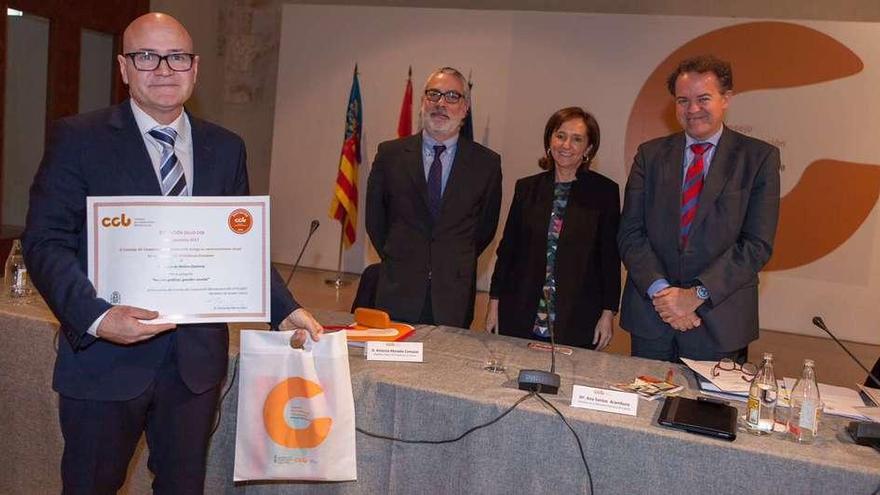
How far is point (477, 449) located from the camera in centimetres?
196

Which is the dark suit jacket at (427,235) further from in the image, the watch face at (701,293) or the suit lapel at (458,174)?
the watch face at (701,293)

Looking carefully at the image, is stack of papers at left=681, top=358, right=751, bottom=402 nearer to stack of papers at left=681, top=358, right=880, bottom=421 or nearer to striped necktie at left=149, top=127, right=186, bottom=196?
stack of papers at left=681, top=358, right=880, bottom=421

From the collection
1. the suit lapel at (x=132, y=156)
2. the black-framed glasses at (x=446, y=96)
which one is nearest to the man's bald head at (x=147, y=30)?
the suit lapel at (x=132, y=156)

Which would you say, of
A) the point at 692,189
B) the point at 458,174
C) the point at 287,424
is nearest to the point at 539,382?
the point at 287,424

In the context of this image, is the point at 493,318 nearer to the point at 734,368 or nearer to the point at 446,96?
the point at 446,96

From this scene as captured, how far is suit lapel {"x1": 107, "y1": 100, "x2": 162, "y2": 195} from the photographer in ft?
5.42

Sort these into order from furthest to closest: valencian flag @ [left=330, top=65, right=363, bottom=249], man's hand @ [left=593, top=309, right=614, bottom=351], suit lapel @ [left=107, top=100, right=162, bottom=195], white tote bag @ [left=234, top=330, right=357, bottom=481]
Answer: valencian flag @ [left=330, top=65, right=363, bottom=249] → man's hand @ [left=593, top=309, right=614, bottom=351] → white tote bag @ [left=234, top=330, right=357, bottom=481] → suit lapel @ [left=107, top=100, right=162, bottom=195]

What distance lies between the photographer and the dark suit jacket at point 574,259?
2977mm

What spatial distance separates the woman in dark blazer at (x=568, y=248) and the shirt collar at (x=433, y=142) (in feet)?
1.23

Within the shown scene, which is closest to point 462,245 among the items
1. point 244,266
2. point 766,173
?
point 766,173

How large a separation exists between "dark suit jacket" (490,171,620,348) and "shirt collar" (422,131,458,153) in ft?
1.27

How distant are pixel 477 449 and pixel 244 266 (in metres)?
0.75

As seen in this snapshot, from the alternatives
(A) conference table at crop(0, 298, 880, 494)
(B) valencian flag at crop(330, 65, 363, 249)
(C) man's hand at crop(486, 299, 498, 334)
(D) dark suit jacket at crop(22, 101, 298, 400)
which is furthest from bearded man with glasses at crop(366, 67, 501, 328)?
(B) valencian flag at crop(330, 65, 363, 249)

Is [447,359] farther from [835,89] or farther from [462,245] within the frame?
[835,89]
